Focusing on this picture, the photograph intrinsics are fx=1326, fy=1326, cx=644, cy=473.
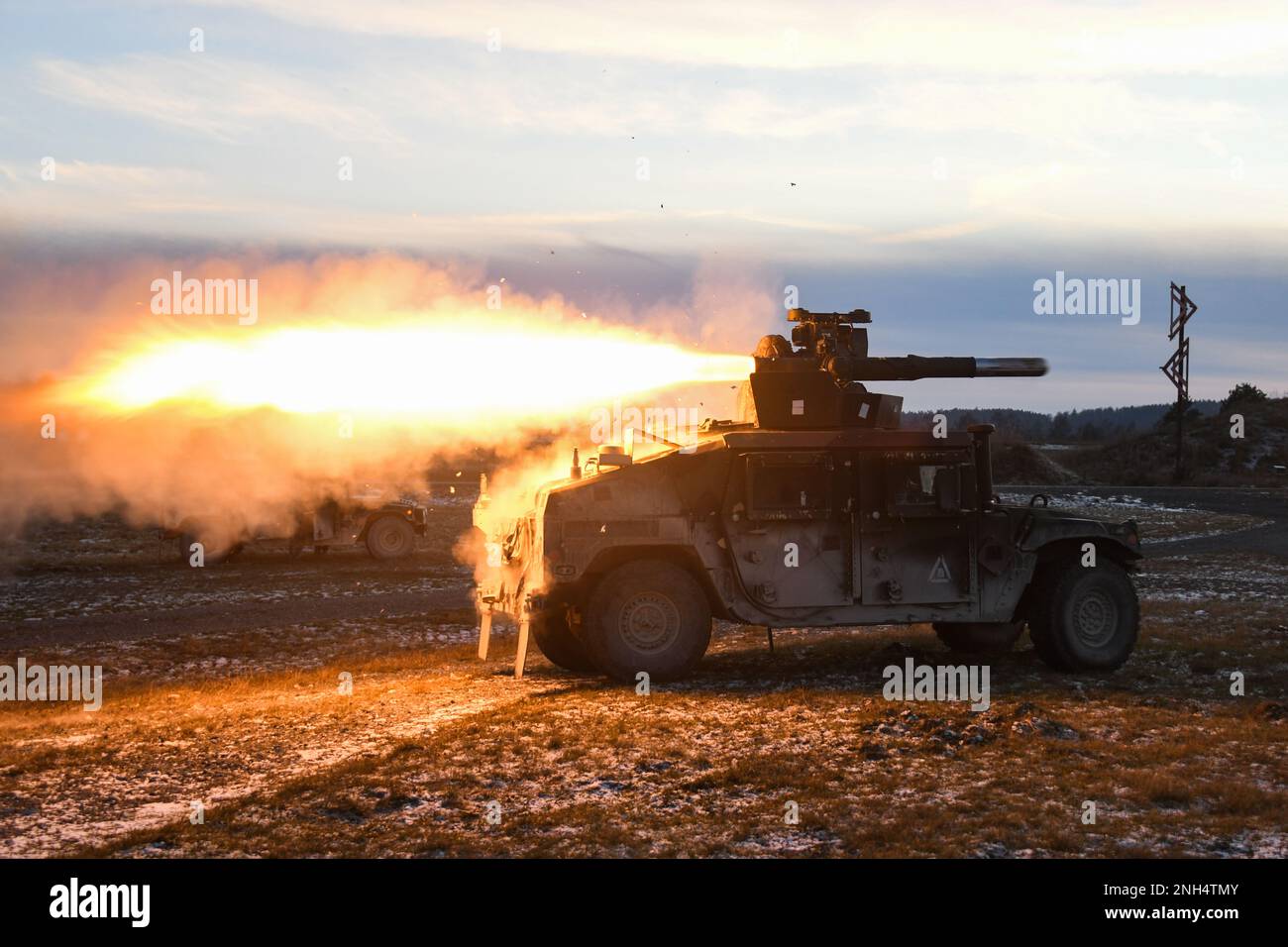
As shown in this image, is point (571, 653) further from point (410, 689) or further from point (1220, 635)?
point (1220, 635)

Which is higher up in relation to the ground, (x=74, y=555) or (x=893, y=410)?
(x=893, y=410)

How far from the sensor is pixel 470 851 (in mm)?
7770

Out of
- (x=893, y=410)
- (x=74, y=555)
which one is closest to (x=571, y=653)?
(x=893, y=410)

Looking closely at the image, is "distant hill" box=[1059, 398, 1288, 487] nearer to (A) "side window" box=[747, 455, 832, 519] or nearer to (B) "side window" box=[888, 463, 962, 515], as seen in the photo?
(B) "side window" box=[888, 463, 962, 515]

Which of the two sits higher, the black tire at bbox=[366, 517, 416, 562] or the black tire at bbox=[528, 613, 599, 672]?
the black tire at bbox=[366, 517, 416, 562]

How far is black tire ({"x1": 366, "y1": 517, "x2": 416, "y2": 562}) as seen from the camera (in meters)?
29.6

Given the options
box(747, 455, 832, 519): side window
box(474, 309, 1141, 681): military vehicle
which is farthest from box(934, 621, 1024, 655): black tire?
box(747, 455, 832, 519): side window

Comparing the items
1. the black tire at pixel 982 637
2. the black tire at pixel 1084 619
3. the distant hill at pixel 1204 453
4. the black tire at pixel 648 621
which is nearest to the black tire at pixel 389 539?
the black tire at pixel 982 637

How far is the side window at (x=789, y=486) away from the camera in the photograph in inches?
533

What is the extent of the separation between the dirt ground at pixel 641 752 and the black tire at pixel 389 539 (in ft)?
35.0

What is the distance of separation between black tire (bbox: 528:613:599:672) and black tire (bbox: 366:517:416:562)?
15.1 meters

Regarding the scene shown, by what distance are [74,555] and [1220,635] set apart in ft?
78.3

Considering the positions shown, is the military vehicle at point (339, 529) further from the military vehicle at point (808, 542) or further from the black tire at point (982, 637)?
the black tire at point (982, 637)

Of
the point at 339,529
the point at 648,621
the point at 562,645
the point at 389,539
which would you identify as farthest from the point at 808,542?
the point at 339,529
